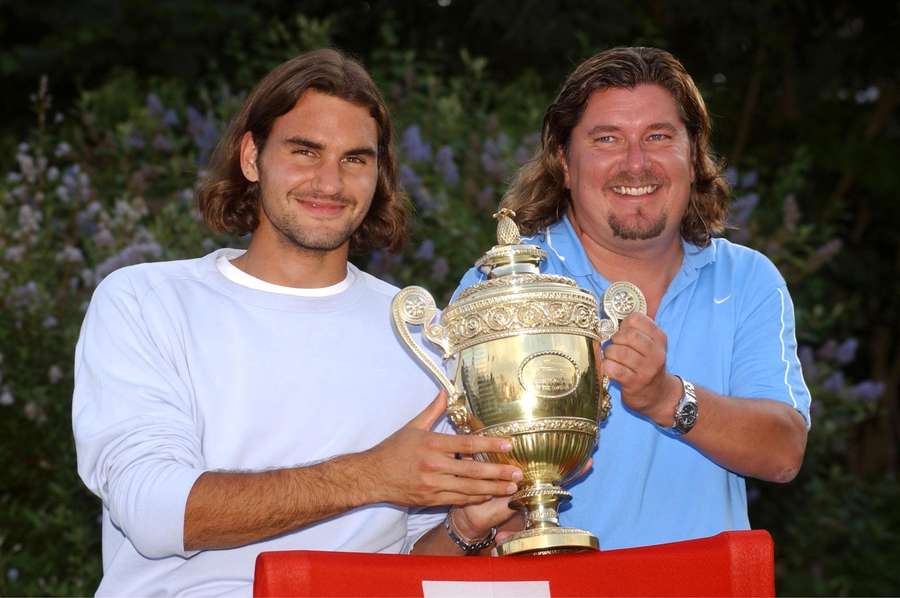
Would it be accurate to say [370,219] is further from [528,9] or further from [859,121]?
[859,121]

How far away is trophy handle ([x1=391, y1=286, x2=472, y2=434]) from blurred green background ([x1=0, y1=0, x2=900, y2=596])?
2559mm

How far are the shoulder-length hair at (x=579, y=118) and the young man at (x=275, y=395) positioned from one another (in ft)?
1.55

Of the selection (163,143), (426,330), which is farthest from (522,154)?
(426,330)

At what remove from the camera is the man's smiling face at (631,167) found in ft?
13.0

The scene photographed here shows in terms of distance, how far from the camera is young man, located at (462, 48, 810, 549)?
3.72m

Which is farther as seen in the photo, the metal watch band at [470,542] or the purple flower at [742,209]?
the purple flower at [742,209]

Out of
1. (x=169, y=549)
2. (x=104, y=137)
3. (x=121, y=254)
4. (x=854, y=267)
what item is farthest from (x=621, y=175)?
(x=854, y=267)

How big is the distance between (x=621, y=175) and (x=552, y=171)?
39 cm

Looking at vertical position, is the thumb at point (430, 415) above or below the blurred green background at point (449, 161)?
below

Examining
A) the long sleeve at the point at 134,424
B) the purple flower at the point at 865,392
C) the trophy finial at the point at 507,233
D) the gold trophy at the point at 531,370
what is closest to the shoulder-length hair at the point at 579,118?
the trophy finial at the point at 507,233

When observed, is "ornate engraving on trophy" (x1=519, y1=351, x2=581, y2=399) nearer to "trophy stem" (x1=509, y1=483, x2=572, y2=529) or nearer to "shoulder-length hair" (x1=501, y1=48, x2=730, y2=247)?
"trophy stem" (x1=509, y1=483, x2=572, y2=529)

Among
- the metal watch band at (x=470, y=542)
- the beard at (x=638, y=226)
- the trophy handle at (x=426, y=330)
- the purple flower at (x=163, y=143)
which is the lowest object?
the metal watch band at (x=470, y=542)

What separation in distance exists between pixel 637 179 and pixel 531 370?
91 centimetres

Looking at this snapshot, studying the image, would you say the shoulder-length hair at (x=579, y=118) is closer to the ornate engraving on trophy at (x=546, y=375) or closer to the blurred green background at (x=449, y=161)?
the ornate engraving on trophy at (x=546, y=375)
